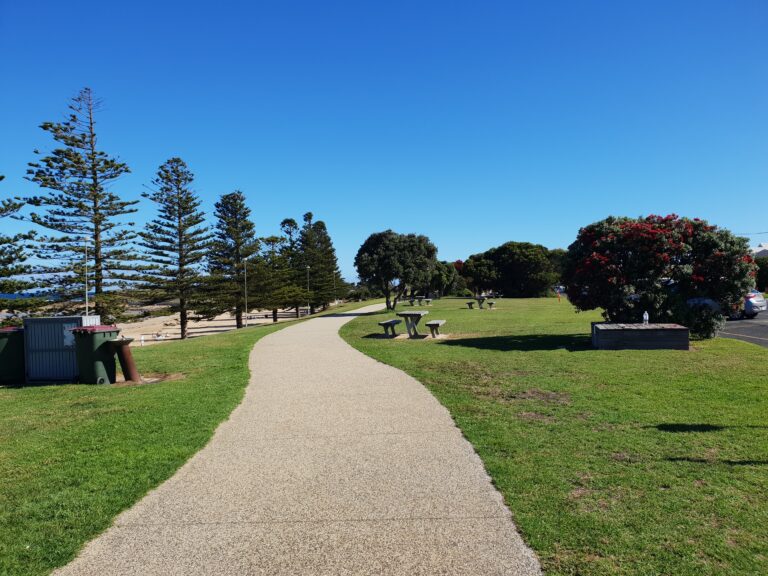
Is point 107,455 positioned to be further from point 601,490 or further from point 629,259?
point 629,259

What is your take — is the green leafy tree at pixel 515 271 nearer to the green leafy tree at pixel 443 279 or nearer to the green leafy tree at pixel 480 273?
the green leafy tree at pixel 480 273

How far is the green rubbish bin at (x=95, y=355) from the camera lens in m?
8.12

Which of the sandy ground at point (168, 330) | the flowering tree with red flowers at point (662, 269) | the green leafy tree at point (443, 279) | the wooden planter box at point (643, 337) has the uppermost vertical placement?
the green leafy tree at point (443, 279)

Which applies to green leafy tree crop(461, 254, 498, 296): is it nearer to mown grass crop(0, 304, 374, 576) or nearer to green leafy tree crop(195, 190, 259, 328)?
green leafy tree crop(195, 190, 259, 328)

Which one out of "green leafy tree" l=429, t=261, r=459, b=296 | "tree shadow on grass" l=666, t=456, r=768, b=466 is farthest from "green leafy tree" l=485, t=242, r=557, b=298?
"tree shadow on grass" l=666, t=456, r=768, b=466

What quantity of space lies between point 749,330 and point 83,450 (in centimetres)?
1805

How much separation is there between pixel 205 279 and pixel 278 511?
30.8m

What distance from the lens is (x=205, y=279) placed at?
3200cm

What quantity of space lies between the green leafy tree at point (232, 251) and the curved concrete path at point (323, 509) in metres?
29.5

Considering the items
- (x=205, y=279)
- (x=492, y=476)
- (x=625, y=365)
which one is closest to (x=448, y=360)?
(x=625, y=365)

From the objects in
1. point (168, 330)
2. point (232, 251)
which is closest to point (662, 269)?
point (232, 251)

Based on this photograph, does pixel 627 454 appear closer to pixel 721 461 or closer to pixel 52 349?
pixel 721 461

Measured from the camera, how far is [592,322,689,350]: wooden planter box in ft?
35.1

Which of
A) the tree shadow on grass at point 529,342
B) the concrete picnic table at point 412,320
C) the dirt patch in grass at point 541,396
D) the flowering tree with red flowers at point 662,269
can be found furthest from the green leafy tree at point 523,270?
the dirt patch in grass at point 541,396
